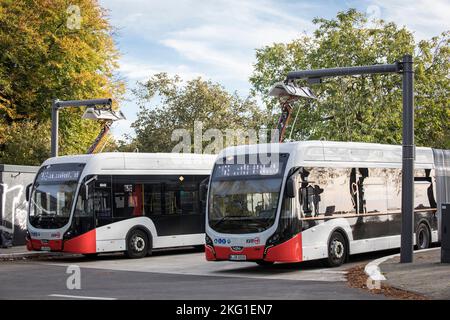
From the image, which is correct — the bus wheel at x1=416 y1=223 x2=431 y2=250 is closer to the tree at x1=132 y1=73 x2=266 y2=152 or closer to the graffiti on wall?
the graffiti on wall

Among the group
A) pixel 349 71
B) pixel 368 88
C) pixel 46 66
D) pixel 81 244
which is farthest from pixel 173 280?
pixel 368 88

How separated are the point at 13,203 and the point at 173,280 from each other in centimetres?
1191

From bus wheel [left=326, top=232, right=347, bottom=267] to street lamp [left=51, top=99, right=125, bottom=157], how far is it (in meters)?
10.6

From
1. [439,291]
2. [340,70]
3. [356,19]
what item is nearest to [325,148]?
[340,70]

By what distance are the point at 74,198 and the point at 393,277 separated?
33.3ft

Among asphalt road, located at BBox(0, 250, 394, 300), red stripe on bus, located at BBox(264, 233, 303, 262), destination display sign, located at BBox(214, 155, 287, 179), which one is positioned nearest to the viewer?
asphalt road, located at BBox(0, 250, 394, 300)

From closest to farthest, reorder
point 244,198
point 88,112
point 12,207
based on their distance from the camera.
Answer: point 244,198
point 12,207
point 88,112

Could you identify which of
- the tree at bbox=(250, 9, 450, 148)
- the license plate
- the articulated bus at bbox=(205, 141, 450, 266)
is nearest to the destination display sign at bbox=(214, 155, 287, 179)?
the articulated bus at bbox=(205, 141, 450, 266)

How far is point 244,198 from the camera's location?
17906 mm

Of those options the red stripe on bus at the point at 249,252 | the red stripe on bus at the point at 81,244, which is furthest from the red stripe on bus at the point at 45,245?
the red stripe on bus at the point at 249,252

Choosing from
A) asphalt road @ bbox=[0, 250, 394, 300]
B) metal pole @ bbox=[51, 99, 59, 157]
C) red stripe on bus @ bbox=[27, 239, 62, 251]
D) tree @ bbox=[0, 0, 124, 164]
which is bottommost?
asphalt road @ bbox=[0, 250, 394, 300]

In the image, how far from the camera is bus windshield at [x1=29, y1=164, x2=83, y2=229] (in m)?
21.9

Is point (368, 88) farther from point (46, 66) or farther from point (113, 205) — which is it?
point (113, 205)

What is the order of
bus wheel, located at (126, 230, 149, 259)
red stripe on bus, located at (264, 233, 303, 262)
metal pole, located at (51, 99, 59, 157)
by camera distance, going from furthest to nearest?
metal pole, located at (51, 99, 59, 157)
bus wheel, located at (126, 230, 149, 259)
red stripe on bus, located at (264, 233, 303, 262)
